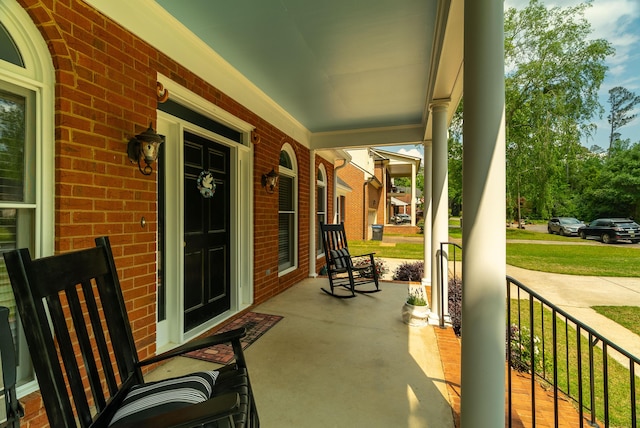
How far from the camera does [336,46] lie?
2.66 meters

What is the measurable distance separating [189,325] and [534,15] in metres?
14.4

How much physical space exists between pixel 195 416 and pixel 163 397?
1.41ft

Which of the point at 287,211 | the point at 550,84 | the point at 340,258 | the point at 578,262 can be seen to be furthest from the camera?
the point at 550,84

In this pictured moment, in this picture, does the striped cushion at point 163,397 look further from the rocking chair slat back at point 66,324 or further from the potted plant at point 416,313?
the potted plant at point 416,313

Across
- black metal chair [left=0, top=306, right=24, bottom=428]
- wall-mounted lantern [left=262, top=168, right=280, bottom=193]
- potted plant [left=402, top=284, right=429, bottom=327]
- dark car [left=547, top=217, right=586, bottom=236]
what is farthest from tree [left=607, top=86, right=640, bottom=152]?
black metal chair [left=0, top=306, right=24, bottom=428]

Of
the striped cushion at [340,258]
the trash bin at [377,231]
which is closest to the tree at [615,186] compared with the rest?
the trash bin at [377,231]

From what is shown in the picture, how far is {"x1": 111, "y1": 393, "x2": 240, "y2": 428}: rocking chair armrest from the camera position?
875 mm

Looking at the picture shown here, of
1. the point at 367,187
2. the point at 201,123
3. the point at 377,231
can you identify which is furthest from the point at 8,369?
the point at 367,187

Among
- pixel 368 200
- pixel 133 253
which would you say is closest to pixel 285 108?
pixel 133 253

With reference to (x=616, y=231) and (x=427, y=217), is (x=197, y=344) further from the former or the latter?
(x=616, y=231)

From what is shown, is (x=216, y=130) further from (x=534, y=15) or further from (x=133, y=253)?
(x=534, y=15)

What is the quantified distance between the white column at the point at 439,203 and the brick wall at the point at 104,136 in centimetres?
271

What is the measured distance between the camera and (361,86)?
3.51 metres

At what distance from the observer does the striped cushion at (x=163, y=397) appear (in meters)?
1.14
